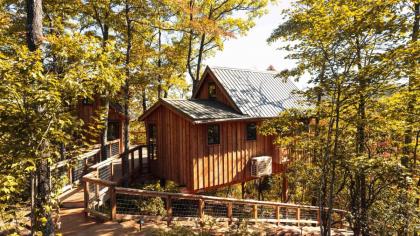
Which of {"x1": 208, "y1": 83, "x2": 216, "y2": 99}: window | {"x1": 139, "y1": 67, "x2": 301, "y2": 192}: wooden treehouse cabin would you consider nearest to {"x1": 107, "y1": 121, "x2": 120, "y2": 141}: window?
{"x1": 139, "y1": 67, "x2": 301, "y2": 192}: wooden treehouse cabin

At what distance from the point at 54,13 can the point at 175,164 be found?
1121 cm

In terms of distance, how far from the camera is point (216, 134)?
12.7m

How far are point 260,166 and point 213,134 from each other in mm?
3083

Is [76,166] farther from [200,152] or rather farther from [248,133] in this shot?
[248,133]

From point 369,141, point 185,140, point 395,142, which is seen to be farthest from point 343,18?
point 185,140

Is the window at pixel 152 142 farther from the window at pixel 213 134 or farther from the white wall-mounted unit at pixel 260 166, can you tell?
the white wall-mounted unit at pixel 260 166

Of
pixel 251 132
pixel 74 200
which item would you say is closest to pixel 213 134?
pixel 251 132

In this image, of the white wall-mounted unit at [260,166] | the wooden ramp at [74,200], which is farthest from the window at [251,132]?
the wooden ramp at [74,200]

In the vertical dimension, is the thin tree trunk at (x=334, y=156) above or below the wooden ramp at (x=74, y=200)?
above

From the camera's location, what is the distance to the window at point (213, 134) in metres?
12.6

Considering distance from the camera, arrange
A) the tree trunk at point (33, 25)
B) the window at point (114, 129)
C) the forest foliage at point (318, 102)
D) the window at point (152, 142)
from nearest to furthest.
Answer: the forest foliage at point (318, 102) < the tree trunk at point (33, 25) < the window at point (152, 142) < the window at point (114, 129)

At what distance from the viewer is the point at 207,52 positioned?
2406 centimetres

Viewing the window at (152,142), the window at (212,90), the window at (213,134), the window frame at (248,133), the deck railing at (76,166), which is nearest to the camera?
the deck railing at (76,166)

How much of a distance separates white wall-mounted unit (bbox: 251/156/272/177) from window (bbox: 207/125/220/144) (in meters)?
2.34
